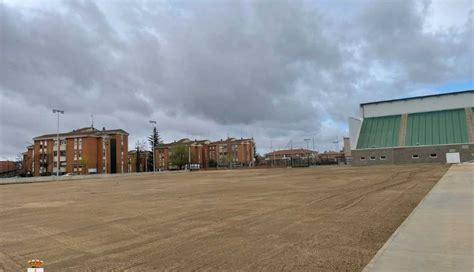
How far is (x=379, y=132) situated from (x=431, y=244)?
236 ft

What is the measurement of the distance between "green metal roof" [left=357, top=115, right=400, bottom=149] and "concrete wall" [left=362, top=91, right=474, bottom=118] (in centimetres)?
169

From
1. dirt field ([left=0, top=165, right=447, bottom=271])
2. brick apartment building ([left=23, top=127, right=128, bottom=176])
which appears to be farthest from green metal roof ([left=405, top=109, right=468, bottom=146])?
brick apartment building ([left=23, top=127, right=128, bottom=176])

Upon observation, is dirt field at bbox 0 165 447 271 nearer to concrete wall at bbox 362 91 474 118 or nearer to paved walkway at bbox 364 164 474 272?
paved walkway at bbox 364 164 474 272

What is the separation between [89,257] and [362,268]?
5.19 m

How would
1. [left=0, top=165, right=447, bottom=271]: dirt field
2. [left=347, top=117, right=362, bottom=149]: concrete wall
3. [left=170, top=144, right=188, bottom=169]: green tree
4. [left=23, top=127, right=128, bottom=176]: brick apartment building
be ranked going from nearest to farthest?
[left=0, top=165, right=447, bottom=271]: dirt field < [left=347, top=117, right=362, bottom=149]: concrete wall < [left=23, top=127, right=128, bottom=176]: brick apartment building < [left=170, top=144, right=188, bottom=169]: green tree

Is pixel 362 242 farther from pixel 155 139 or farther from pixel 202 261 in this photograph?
pixel 155 139

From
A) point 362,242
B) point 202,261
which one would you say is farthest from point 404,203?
point 202,261

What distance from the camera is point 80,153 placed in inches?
4087

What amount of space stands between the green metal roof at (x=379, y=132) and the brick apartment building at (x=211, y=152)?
2833 inches

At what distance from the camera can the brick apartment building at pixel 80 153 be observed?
103125mm

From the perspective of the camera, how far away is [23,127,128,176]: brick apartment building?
103 meters

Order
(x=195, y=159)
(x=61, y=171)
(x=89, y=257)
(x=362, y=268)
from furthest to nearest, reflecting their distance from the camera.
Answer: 1. (x=195, y=159)
2. (x=61, y=171)
3. (x=89, y=257)
4. (x=362, y=268)

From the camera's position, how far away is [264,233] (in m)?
8.96

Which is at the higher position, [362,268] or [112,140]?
[112,140]
